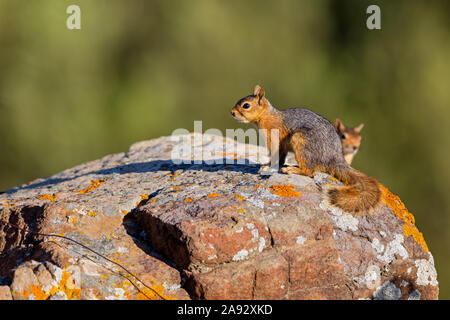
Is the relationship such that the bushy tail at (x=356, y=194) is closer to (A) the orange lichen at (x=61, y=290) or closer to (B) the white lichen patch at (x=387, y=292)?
(B) the white lichen patch at (x=387, y=292)

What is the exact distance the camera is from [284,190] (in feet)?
12.5

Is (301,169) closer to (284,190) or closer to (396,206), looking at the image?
(284,190)

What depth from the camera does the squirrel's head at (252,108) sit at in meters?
5.06

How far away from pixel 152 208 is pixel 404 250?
197cm

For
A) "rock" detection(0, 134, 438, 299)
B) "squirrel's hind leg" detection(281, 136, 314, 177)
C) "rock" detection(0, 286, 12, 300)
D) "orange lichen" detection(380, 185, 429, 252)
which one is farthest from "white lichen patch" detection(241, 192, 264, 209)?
"rock" detection(0, 286, 12, 300)

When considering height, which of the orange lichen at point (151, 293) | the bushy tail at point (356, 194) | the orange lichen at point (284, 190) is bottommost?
the orange lichen at point (151, 293)

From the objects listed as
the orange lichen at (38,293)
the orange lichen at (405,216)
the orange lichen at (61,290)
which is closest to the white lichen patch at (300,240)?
the orange lichen at (405,216)

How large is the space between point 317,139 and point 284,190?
100 cm

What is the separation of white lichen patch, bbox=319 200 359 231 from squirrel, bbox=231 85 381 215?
52 millimetres

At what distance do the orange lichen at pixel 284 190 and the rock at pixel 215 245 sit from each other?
14 mm

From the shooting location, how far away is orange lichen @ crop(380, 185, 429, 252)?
12.4ft

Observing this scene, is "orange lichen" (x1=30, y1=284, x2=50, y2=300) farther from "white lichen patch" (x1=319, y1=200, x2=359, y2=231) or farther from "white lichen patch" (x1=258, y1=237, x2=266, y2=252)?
"white lichen patch" (x1=319, y1=200, x2=359, y2=231)

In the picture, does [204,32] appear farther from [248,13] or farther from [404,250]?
[404,250]

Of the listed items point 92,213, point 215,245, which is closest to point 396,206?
point 215,245
